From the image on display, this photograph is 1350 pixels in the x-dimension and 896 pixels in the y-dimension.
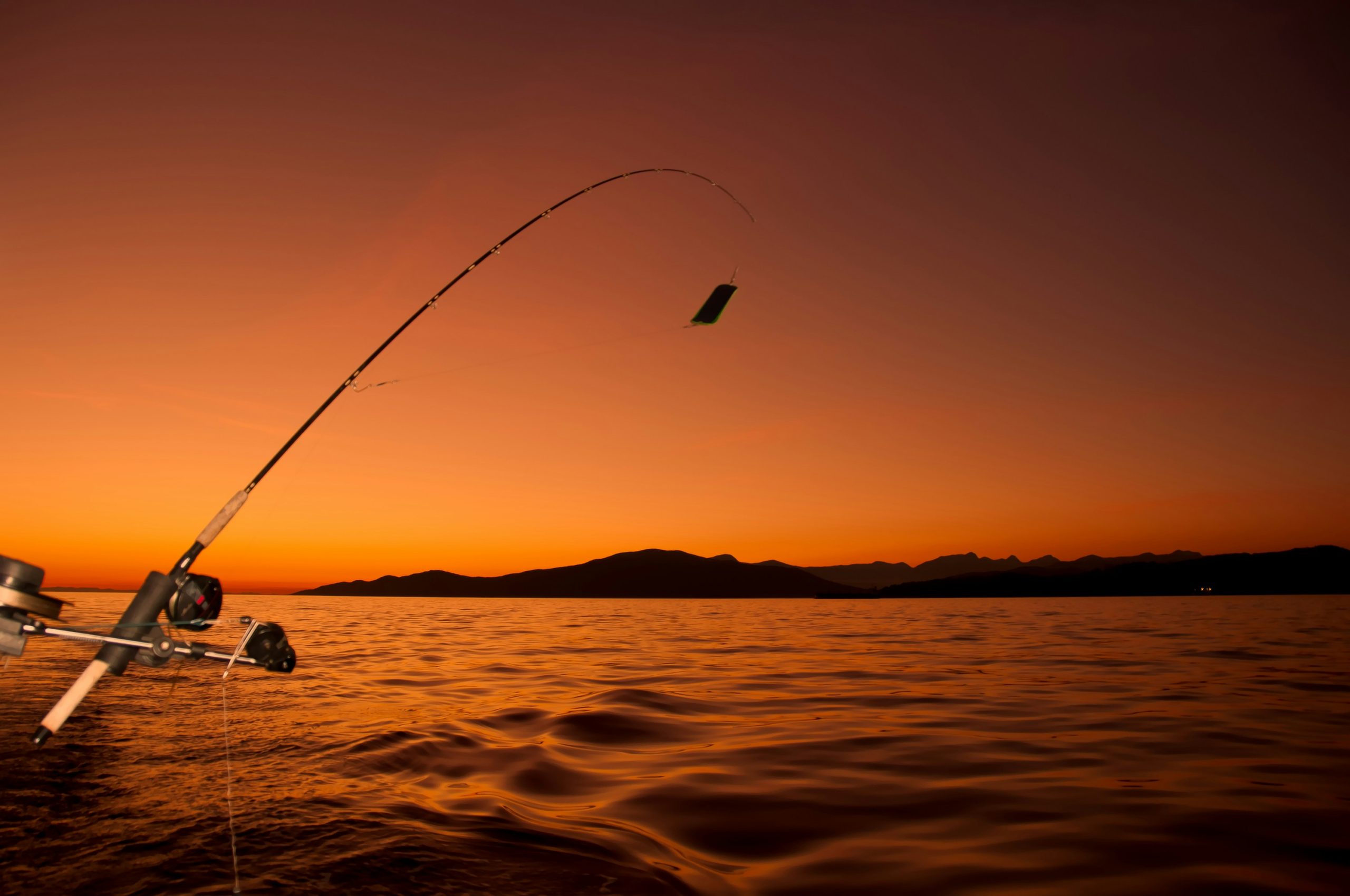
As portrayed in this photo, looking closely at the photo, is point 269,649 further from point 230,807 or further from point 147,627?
point 230,807

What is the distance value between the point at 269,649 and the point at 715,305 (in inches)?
197

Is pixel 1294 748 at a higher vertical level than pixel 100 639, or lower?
lower

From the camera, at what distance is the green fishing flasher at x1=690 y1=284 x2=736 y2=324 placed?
7.42 metres

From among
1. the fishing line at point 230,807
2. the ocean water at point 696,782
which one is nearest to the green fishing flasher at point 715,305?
the ocean water at point 696,782

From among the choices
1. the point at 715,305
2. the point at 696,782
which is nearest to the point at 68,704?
the point at 696,782

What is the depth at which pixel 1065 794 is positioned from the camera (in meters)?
5.80

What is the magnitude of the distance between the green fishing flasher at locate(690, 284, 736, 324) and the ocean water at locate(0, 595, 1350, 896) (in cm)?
420

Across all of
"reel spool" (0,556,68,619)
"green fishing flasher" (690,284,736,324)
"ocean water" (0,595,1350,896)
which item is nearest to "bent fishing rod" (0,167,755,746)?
"reel spool" (0,556,68,619)

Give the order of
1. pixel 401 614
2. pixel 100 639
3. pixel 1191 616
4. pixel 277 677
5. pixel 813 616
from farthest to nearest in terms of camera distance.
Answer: pixel 401 614 → pixel 813 616 → pixel 1191 616 → pixel 277 677 → pixel 100 639

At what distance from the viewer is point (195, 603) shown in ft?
13.1

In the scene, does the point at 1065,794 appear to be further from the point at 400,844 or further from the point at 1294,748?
the point at 400,844

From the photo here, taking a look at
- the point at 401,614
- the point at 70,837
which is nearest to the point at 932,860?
the point at 70,837

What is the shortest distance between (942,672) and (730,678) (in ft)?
12.5

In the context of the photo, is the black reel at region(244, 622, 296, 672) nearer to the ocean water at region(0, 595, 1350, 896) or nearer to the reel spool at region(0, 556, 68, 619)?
the reel spool at region(0, 556, 68, 619)
